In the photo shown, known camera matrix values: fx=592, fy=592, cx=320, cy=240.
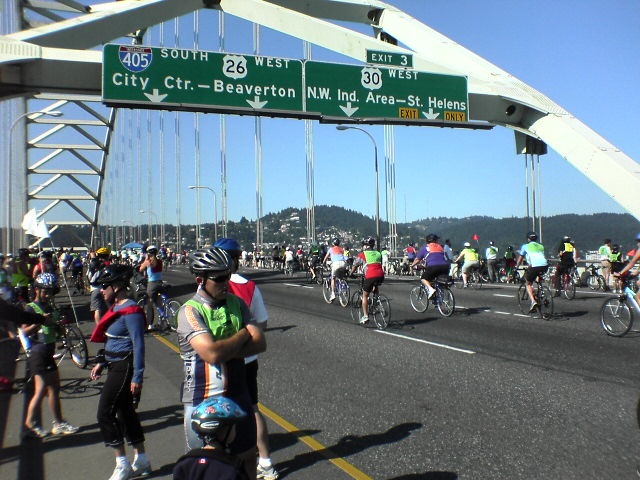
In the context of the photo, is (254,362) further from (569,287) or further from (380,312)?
(569,287)

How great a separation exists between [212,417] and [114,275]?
2763 mm

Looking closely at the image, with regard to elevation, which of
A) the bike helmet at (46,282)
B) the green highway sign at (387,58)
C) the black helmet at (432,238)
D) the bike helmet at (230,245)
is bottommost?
the bike helmet at (46,282)

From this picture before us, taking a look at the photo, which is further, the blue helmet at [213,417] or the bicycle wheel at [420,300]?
the bicycle wheel at [420,300]

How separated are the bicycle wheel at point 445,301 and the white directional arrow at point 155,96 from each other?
9.18 metres

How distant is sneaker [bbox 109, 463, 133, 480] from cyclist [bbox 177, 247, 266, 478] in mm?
1814

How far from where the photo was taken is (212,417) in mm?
2410

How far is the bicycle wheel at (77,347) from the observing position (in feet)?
30.3

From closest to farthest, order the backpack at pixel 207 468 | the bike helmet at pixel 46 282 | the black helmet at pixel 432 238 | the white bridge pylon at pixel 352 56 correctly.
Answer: the backpack at pixel 207 468
the bike helmet at pixel 46 282
the black helmet at pixel 432 238
the white bridge pylon at pixel 352 56

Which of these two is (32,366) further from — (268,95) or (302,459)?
(268,95)

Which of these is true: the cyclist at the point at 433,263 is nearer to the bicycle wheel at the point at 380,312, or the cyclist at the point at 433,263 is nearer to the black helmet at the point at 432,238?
the black helmet at the point at 432,238

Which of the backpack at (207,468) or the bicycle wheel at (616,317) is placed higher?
the backpack at (207,468)

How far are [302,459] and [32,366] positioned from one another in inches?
120

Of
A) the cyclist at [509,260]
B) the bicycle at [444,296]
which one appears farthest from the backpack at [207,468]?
the cyclist at [509,260]

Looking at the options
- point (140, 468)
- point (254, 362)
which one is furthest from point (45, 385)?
point (254, 362)
